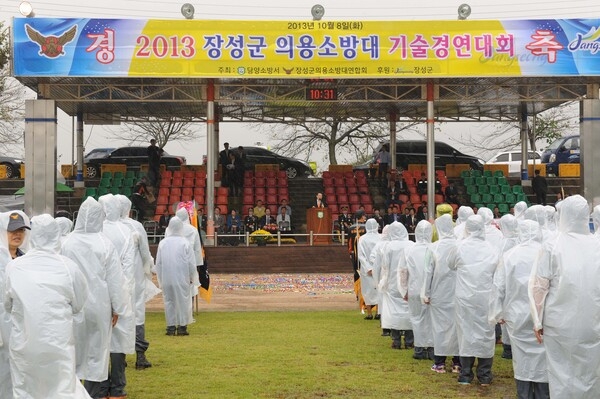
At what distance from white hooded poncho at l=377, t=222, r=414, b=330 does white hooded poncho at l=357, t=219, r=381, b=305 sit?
80.0 inches

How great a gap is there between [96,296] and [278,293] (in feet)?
47.9

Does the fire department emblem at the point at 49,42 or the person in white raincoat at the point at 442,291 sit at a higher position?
the fire department emblem at the point at 49,42

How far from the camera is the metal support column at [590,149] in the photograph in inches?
1086

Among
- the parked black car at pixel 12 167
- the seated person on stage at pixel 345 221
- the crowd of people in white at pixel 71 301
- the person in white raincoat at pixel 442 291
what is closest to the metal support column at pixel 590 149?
the seated person on stage at pixel 345 221

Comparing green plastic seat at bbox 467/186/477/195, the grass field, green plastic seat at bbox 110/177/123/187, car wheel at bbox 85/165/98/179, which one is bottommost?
the grass field

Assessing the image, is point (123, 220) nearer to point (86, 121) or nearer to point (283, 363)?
point (283, 363)

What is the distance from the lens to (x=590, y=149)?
2767cm

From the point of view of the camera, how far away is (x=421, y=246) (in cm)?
1284

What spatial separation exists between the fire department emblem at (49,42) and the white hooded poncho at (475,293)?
1796 centimetres

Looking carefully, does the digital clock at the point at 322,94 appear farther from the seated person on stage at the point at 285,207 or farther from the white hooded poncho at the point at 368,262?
the white hooded poncho at the point at 368,262

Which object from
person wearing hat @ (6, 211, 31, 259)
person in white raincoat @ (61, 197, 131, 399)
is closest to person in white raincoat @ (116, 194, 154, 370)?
person in white raincoat @ (61, 197, 131, 399)

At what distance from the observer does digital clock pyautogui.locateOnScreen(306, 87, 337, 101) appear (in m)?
29.2

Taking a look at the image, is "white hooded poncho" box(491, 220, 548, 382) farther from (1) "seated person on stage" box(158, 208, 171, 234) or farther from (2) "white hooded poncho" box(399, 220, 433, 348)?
(1) "seated person on stage" box(158, 208, 171, 234)

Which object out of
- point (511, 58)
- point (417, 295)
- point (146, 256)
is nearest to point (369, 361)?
point (417, 295)
